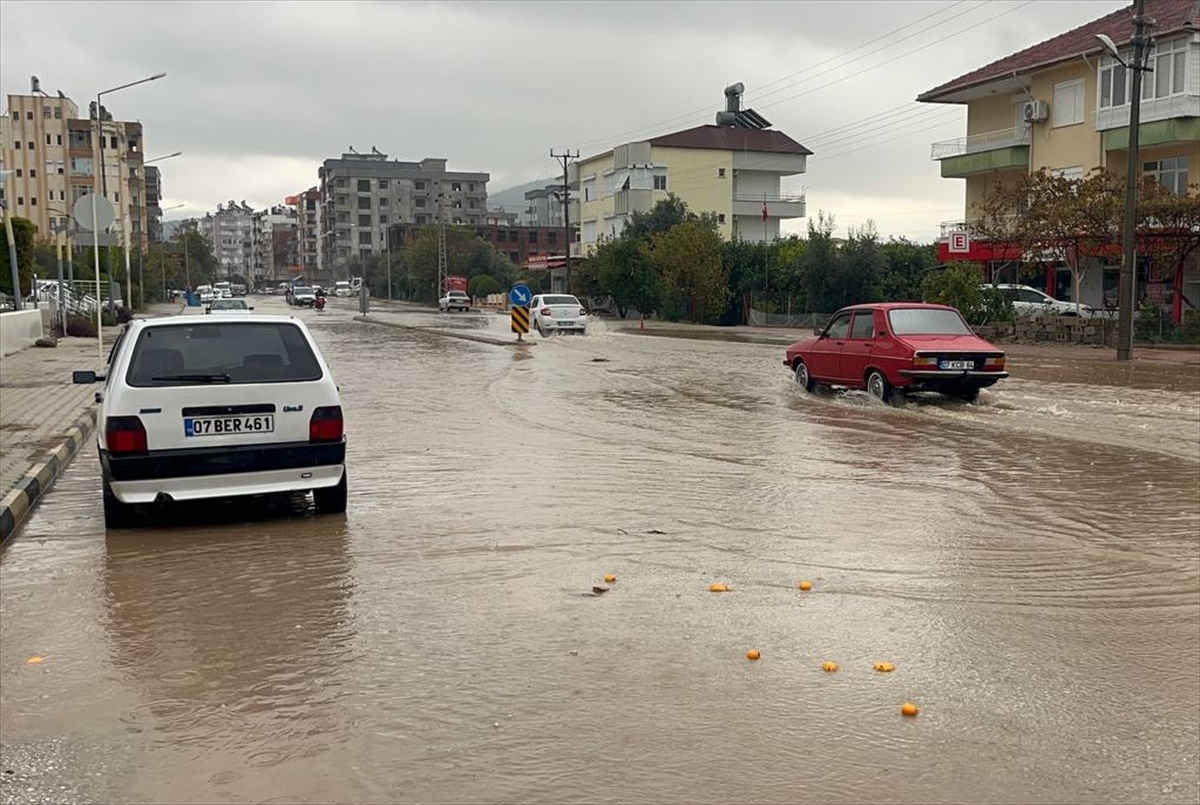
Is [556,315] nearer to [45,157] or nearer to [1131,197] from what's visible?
[1131,197]

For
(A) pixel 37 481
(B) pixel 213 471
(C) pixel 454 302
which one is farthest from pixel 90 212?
(C) pixel 454 302

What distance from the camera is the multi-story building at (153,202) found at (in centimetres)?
13288

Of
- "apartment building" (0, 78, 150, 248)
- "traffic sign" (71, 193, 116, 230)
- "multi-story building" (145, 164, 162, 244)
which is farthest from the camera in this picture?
"multi-story building" (145, 164, 162, 244)

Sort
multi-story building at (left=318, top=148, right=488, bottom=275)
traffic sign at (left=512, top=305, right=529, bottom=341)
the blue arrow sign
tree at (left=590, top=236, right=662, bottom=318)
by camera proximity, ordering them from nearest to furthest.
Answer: traffic sign at (left=512, top=305, right=529, bottom=341) < the blue arrow sign < tree at (left=590, top=236, right=662, bottom=318) < multi-story building at (left=318, top=148, right=488, bottom=275)

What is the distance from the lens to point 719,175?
8306 cm

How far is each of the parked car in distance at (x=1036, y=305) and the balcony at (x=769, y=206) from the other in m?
45.6

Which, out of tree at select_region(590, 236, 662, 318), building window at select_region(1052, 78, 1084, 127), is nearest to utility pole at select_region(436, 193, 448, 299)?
tree at select_region(590, 236, 662, 318)

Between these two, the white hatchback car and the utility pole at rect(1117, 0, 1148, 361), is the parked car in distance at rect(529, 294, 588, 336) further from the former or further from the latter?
the white hatchback car

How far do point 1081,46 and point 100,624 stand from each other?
4553 cm

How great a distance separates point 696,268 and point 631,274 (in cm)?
722

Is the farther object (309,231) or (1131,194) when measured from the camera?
(309,231)

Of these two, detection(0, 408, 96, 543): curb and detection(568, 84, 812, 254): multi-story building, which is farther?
detection(568, 84, 812, 254): multi-story building

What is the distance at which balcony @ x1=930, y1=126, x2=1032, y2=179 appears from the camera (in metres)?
46.2

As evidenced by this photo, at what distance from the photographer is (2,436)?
12914mm
